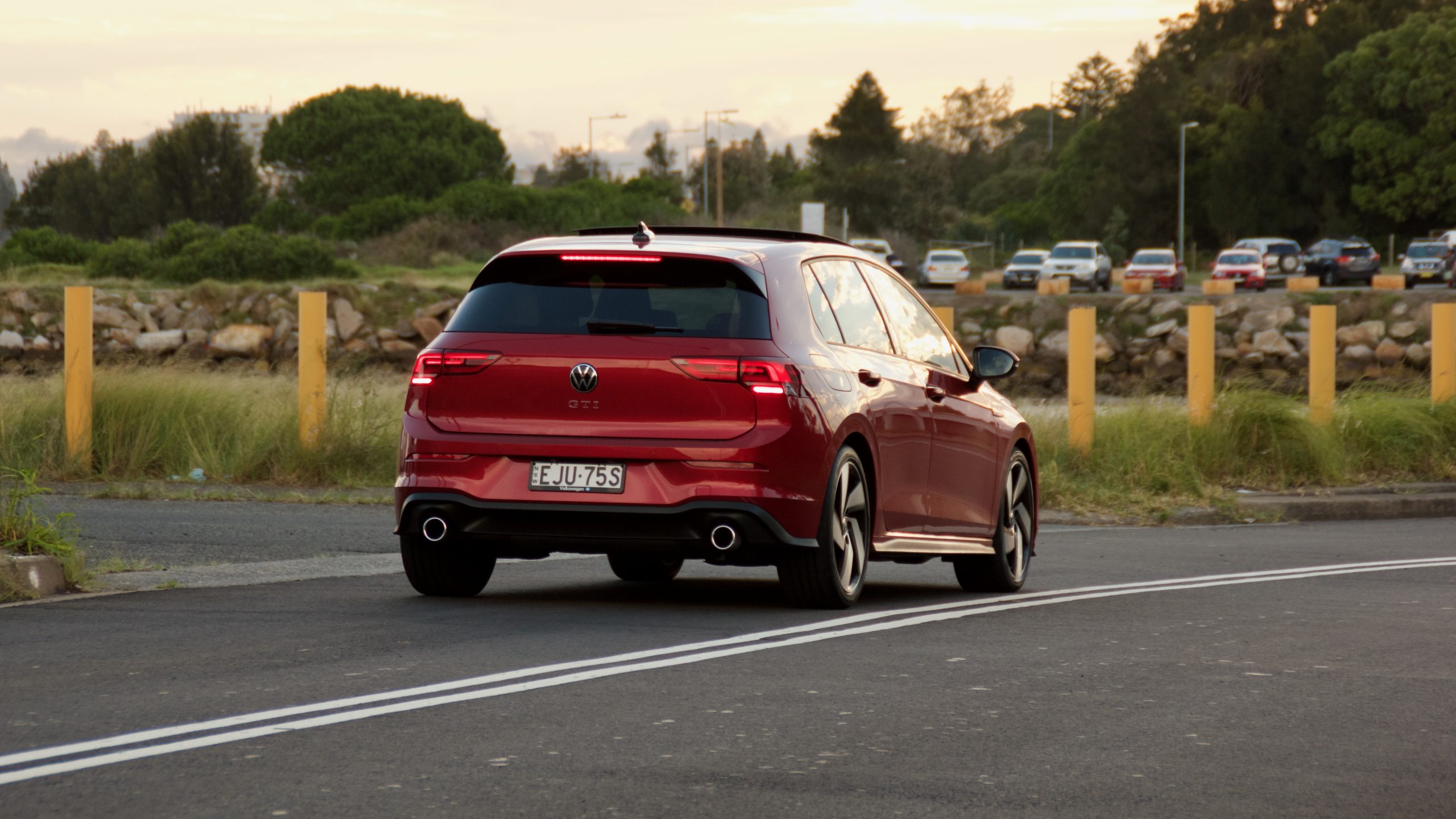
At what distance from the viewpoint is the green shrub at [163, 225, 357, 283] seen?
177 ft

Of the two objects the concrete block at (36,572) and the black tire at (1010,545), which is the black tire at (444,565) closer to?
the concrete block at (36,572)

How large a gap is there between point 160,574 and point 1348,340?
116 ft

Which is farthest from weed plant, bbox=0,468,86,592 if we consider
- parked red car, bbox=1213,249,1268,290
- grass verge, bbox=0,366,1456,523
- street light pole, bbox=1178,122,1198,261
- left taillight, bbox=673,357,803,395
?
street light pole, bbox=1178,122,1198,261

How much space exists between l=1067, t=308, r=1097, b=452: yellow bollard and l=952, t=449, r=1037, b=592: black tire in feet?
20.9

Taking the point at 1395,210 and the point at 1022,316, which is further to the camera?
the point at 1395,210

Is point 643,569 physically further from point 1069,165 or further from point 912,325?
point 1069,165

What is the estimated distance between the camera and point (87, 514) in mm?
13250

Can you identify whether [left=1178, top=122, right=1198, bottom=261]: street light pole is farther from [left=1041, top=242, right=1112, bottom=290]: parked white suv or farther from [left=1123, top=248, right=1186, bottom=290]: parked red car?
[left=1041, top=242, right=1112, bottom=290]: parked white suv

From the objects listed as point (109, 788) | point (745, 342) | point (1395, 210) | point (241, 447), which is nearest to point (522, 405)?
point (745, 342)

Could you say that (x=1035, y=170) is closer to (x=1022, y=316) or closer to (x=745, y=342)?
(x=1022, y=316)

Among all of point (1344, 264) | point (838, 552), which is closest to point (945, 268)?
point (1344, 264)

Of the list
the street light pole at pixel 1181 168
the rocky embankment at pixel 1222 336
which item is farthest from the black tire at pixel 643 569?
the street light pole at pixel 1181 168

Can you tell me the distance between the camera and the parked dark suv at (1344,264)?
66938 millimetres

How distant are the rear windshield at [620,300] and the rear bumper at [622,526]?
0.77 metres
